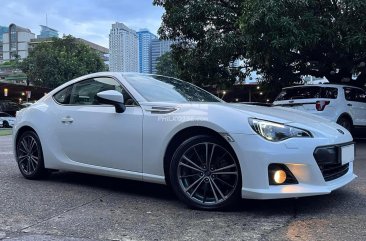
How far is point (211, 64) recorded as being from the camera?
539 inches

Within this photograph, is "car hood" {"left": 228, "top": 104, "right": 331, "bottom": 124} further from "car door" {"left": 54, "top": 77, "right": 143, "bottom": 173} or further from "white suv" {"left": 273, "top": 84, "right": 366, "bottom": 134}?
"white suv" {"left": 273, "top": 84, "right": 366, "bottom": 134}

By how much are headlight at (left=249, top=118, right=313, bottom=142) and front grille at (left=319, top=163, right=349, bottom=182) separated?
353 millimetres

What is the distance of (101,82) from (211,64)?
8466mm

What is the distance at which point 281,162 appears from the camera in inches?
159

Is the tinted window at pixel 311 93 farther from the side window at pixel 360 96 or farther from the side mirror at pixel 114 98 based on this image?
the side mirror at pixel 114 98

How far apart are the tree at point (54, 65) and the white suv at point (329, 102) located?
36965 millimetres

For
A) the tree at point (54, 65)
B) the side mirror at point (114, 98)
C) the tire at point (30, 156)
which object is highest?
the tree at point (54, 65)

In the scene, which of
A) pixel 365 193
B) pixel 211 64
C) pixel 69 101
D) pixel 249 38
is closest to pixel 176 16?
pixel 211 64

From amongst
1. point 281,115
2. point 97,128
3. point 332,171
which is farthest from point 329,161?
point 97,128

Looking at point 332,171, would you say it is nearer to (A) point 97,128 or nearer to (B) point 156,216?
(B) point 156,216

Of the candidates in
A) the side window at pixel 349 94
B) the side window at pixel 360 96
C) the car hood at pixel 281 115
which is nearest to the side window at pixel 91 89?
the car hood at pixel 281 115

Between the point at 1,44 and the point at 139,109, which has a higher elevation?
the point at 1,44

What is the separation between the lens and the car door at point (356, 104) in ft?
37.6

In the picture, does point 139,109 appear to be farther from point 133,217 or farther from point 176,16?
point 176,16
